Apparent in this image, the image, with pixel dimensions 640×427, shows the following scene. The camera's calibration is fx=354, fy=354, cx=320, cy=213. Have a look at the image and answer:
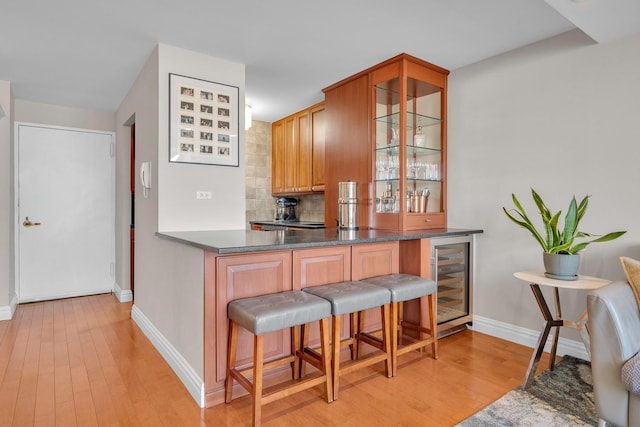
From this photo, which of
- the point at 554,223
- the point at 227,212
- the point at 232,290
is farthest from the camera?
the point at 227,212

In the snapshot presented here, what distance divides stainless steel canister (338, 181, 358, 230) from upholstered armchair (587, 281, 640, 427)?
201 centimetres

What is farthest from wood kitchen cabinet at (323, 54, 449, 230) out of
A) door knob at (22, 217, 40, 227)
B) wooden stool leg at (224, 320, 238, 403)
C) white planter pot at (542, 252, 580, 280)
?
door knob at (22, 217, 40, 227)

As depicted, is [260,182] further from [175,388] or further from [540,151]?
[540,151]

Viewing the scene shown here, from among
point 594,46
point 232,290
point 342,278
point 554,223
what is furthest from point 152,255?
point 594,46

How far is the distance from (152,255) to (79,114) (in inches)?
105

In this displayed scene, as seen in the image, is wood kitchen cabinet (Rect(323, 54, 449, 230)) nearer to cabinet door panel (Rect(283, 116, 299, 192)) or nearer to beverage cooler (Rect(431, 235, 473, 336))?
beverage cooler (Rect(431, 235, 473, 336))

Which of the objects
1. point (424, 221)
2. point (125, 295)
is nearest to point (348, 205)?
point (424, 221)

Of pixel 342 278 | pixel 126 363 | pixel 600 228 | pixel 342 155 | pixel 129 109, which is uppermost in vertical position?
pixel 129 109

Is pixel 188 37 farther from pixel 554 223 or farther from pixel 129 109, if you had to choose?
pixel 554 223

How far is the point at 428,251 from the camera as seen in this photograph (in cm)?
281

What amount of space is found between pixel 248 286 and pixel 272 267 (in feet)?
0.61

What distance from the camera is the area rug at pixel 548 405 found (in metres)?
1.81

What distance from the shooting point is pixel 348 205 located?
3.33 m

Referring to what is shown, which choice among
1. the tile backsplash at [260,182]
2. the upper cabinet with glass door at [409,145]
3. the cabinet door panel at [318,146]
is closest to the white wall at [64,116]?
the tile backsplash at [260,182]
